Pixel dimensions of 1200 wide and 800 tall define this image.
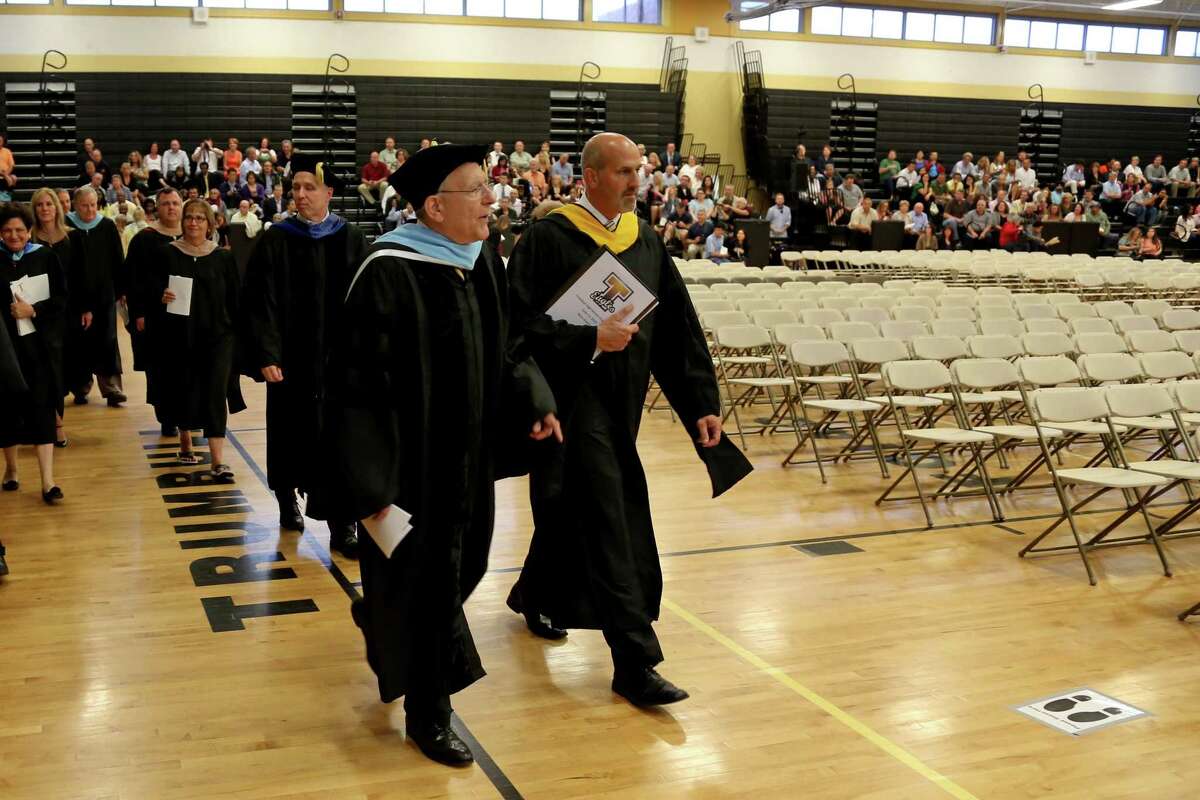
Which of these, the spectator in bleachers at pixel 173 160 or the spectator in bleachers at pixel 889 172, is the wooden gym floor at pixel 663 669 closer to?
the spectator in bleachers at pixel 173 160

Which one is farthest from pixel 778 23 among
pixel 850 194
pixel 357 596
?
pixel 357 596

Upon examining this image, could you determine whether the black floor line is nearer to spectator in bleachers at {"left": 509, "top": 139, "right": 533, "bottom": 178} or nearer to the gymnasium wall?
spectator in bleachers at {"left": 509, "top": 139, "right": 533, "bottom": 178}

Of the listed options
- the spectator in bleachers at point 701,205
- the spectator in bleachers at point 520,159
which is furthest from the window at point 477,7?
the spectator in bleachers at point 701,205

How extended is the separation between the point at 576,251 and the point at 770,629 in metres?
1.71

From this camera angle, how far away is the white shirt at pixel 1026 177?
25.2 meters

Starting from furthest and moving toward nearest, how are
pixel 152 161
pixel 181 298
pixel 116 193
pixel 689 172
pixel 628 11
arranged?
pixel 628 11 < pixel 689 172 < pixel 152 161 < pixel 116 193 < pixel 181 298

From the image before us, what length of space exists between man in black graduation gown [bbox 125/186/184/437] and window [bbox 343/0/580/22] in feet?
53.7

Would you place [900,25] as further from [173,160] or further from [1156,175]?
[173,160]

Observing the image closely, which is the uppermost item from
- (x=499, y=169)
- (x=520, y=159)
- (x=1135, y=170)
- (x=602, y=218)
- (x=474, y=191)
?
(x=474, y=191)

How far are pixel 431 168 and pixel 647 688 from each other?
180cm

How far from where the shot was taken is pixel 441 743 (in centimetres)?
353

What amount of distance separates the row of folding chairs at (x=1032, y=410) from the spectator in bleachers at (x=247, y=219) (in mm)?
10265

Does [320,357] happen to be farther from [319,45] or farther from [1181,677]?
[319,45]

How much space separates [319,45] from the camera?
885 inches
